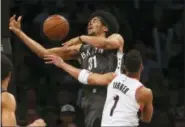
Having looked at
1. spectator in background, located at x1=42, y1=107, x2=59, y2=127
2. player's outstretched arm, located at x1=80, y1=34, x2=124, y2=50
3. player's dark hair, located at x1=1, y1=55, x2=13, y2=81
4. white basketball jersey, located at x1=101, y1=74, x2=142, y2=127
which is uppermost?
player's outstretched arm, located at x1=80, y1=34, x2=124, y2=50

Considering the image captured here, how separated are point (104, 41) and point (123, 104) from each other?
0.81 meters

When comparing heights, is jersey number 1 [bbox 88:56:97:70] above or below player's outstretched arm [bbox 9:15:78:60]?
below

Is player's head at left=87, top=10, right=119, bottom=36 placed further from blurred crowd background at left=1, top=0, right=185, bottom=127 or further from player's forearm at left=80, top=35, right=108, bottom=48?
blurred crowd background at left=1, top=0, right=185, bottom=127

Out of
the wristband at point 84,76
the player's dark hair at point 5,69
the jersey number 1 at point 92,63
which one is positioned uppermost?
the player's dark hair at point 5,69

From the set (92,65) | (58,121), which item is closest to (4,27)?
(92,65)

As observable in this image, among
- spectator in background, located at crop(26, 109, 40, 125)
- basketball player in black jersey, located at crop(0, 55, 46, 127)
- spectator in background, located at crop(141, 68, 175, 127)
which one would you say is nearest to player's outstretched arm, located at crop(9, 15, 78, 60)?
basketball player in black jersey, located at crop(0, 55, 46, 127)

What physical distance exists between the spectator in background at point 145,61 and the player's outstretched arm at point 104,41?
1996 mm

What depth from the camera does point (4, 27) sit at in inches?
273

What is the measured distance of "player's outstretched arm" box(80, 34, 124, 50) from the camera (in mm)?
6152

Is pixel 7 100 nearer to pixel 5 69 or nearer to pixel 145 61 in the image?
pixel 5 69

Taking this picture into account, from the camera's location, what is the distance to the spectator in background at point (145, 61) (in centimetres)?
831

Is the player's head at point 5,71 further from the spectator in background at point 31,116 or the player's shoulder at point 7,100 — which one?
the spectator in background at point 31,116

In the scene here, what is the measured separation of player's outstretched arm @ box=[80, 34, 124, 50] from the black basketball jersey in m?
0.12

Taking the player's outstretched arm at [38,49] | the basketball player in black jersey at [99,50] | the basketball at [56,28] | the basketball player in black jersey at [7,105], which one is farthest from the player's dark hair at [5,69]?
the basketball at [56,28]
